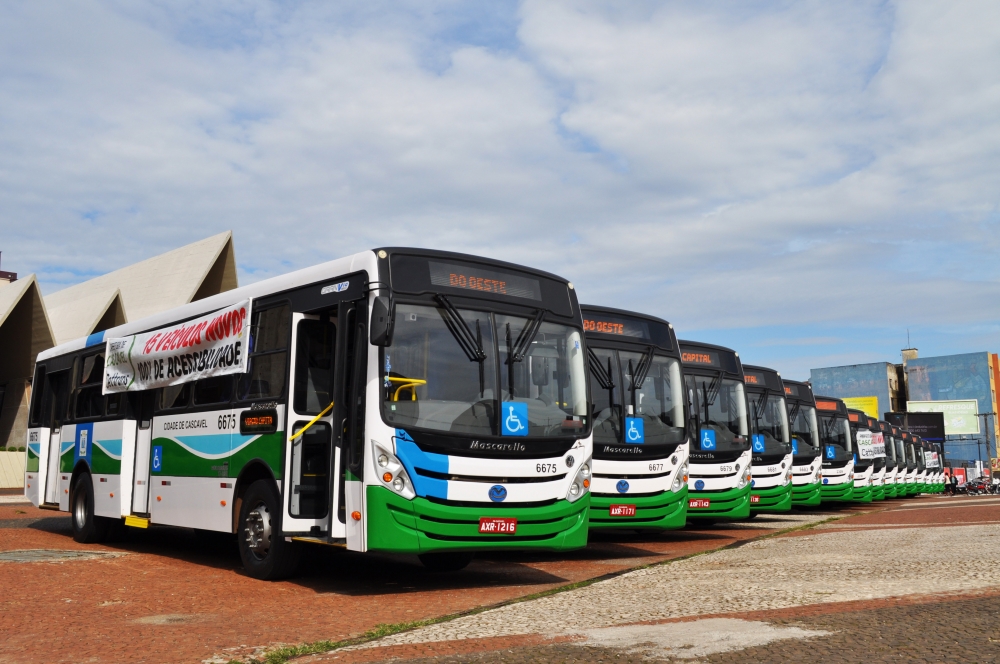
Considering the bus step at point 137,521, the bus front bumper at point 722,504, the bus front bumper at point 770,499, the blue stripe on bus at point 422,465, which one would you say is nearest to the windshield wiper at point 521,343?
the blue stripe on bus at point 422,465

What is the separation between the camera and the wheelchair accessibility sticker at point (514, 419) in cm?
874

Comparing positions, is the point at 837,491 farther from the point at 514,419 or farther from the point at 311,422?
the point at 311,422

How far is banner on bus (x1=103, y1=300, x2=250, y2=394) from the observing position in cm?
1027

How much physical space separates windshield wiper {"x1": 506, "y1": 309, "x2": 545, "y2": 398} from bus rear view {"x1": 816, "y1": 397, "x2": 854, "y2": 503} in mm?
18291

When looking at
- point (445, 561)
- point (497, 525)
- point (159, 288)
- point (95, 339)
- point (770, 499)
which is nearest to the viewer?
point (497, 525)

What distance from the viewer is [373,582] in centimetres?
980

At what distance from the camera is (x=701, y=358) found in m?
16.1

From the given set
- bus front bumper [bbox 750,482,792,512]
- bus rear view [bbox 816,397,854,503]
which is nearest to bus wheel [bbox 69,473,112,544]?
bus front bumper [bbox 750,482,792,512]

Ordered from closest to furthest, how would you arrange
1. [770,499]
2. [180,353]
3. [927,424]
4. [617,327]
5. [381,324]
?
[381,324], [180,353], [617,327], [770,499], [927,424]

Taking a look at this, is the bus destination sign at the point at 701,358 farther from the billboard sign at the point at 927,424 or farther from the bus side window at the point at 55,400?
the billboard sign at the point at 927,424

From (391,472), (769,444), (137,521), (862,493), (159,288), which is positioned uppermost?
(159,288)

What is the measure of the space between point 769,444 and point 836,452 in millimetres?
8783

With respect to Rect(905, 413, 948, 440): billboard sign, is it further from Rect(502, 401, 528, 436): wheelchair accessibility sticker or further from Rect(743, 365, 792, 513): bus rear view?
Rect(502, 401, 528, 436): wheelchair accessibility sticker

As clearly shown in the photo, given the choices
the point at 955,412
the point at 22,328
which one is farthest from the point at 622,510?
the point at 955,412
